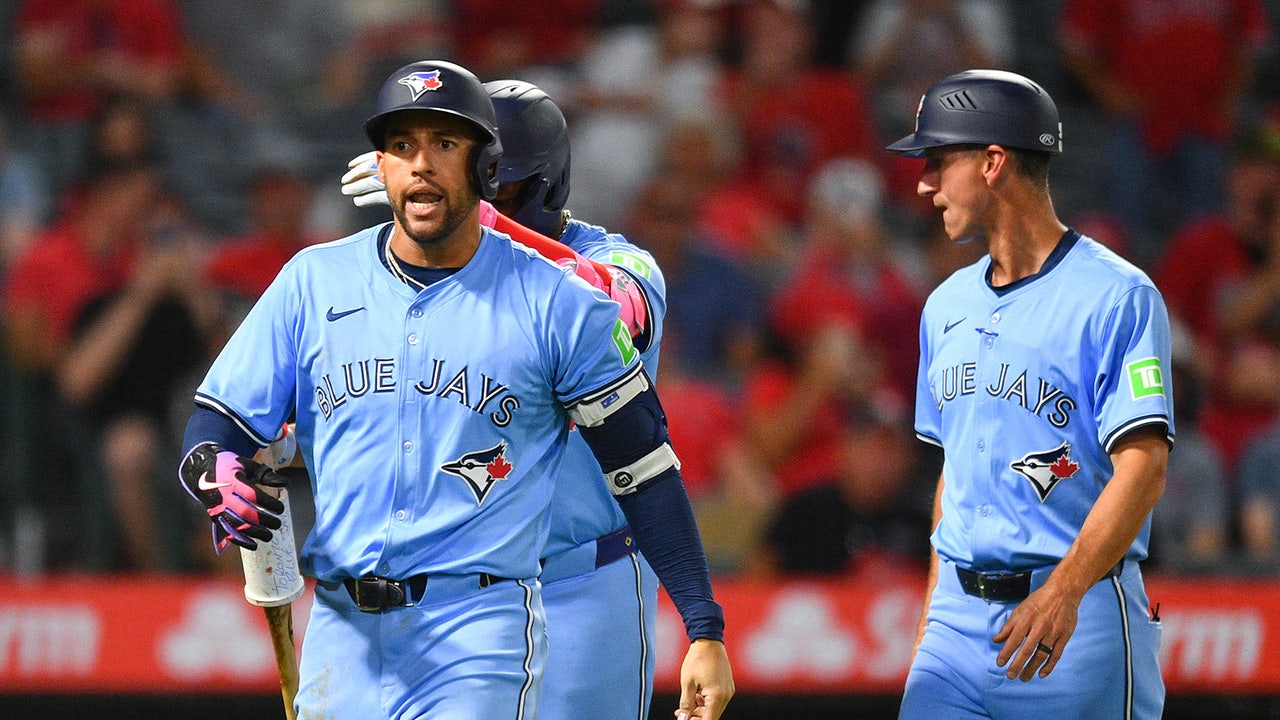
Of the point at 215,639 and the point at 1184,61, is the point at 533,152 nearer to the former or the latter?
the point at 215,639

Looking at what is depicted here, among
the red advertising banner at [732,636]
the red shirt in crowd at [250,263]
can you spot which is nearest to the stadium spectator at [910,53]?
the red advertising banner at [732,636]

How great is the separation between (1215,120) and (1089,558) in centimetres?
647

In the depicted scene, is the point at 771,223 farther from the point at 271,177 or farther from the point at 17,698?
the point at 17,698

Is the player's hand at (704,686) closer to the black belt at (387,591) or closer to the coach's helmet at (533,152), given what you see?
the black belt at (387,591)

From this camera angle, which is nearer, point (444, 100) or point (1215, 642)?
point (444, 100)

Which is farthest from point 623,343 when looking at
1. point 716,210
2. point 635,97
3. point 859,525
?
point 635,97

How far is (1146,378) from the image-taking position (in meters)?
3.49

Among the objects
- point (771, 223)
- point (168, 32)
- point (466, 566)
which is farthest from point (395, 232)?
point (168, 32)

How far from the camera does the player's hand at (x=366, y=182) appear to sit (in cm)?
354

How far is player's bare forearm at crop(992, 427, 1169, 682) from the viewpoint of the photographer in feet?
11.1

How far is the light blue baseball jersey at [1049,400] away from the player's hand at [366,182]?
140 cm

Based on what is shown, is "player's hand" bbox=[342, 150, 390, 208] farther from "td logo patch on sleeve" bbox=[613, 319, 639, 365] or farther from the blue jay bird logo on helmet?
"td logo patch on sleeve" bbox=[613, 319, 639, 365]

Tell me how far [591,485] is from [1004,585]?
98cm

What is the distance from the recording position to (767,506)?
6.91m
